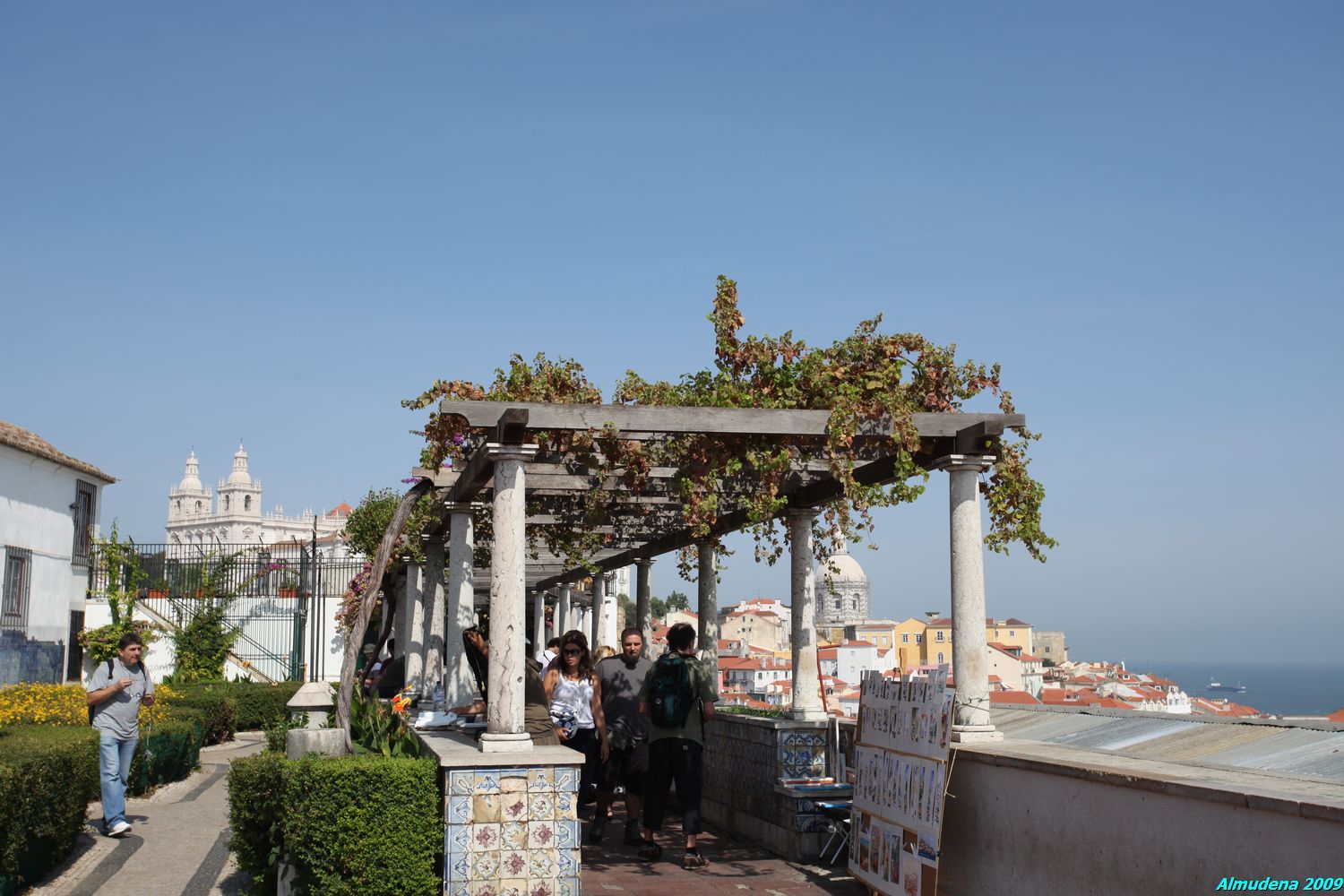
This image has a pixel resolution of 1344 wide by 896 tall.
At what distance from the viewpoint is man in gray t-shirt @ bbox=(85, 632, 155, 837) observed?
912cm

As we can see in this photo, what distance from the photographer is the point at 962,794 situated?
6965 mm

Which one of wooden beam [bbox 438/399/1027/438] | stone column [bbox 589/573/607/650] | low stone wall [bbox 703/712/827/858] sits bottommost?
low stone wall [bbox 703/712/827/858]

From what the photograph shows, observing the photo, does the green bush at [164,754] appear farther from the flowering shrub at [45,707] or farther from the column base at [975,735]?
the column base at [975,735]

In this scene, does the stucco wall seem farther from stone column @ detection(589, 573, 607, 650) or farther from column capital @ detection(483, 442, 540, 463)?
stone column @ detection(589, 573, 607, 650)

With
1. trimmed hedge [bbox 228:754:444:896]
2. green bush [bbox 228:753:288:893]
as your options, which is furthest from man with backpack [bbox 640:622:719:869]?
green bush [bbox 228:753:288:893]

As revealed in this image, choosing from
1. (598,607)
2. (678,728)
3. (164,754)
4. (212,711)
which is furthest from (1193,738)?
(598,607)

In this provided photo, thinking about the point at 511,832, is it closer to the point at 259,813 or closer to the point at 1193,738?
the point at 259,813

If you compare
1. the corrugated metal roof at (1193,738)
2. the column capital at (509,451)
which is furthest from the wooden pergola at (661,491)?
the corrugated metal roof at (1193,738)

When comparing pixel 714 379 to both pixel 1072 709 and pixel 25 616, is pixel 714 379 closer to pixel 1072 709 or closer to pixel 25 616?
pixel 1072 709

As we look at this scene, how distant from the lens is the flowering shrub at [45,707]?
1034 centimetres

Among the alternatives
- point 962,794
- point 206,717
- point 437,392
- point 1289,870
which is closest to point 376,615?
point 206,717

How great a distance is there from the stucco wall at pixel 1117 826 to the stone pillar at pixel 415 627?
8.24 meters

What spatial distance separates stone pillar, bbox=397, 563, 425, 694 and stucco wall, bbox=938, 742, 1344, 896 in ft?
27.0

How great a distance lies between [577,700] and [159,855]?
10.5 ft
